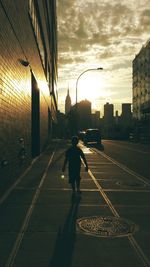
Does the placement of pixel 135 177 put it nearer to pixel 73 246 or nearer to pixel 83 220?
pixel 83 220

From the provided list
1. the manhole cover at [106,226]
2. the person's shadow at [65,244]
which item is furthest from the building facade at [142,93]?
the person's shadow at [65,244]

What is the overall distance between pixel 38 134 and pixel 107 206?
17733mm

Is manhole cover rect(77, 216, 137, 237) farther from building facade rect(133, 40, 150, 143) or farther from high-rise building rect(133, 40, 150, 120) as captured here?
high-rise building rect(133, 40, 150, 120)

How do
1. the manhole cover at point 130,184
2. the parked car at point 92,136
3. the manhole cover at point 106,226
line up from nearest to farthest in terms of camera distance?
1. the manhole cover at point 106,226
2. the manhole cover at point 130,184
3. the parked car at point 92,136

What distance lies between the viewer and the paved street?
5.36 metres

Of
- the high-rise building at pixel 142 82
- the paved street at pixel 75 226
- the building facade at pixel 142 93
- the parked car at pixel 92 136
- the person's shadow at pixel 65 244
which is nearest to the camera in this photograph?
the person's shadow at pixel 65 244

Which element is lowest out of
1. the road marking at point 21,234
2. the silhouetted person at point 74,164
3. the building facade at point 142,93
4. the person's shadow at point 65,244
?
the person's shadow at point 65,244

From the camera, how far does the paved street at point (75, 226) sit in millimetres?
5355

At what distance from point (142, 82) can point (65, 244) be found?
80.4m

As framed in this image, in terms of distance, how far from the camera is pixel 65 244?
236 inches

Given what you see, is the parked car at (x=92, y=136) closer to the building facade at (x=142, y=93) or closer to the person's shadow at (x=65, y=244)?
the building facade at (x=142, y=93)

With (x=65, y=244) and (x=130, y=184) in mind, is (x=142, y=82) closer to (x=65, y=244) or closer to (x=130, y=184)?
(x=130, y=184)

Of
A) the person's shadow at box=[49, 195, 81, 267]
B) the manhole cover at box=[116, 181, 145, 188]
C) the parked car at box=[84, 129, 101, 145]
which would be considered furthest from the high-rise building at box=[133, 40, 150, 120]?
the person's shadow at box=[49, 195, 81, 267]

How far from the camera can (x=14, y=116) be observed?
12.4 meters
